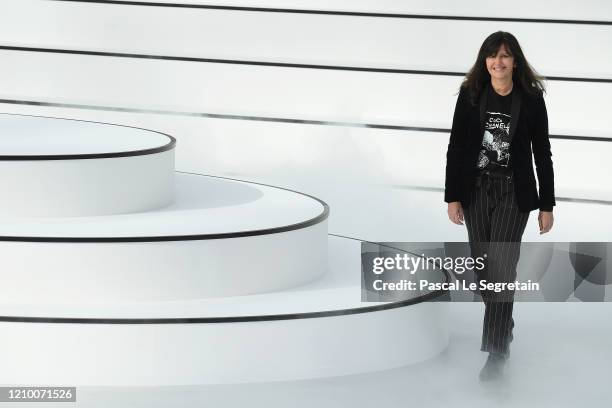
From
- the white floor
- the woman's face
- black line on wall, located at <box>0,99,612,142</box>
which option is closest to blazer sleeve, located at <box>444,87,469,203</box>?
the woman's face

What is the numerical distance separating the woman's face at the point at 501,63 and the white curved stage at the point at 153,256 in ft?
2.49

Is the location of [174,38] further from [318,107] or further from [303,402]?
[303,402]

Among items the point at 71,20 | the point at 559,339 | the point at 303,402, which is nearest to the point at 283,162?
the point at 71,20

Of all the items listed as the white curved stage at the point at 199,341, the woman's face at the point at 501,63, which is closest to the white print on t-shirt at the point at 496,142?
the woman's face at the point at 501,63

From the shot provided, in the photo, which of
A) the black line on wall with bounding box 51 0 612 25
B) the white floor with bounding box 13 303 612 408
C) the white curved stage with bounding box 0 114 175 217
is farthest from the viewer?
the black line on wall with bounding box 51 0 612 25

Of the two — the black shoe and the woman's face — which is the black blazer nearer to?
the woman's face

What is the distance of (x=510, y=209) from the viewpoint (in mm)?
3051

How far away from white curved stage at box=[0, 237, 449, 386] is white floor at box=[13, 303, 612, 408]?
40 millimetres

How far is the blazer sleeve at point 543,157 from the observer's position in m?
3.09

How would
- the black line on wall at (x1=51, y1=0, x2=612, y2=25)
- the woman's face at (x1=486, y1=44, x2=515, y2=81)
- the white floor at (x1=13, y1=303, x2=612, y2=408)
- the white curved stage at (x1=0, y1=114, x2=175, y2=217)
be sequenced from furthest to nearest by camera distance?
the black line on wall at (x1=51, y1=0, x2=612, y2=25) → the white curved stage at (x1=0, y1=114, x2=175, y2=217) → the woman's face at (x1=486, y1=44, x2=515, y2=81) → the white floor at (x1=13, y1=303, x2=612, y2=408)

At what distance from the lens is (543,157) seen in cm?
312

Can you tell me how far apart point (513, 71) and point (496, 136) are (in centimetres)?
19

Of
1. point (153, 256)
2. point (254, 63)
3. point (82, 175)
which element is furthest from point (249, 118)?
point (153, 256)

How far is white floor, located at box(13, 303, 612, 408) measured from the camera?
2809mm
